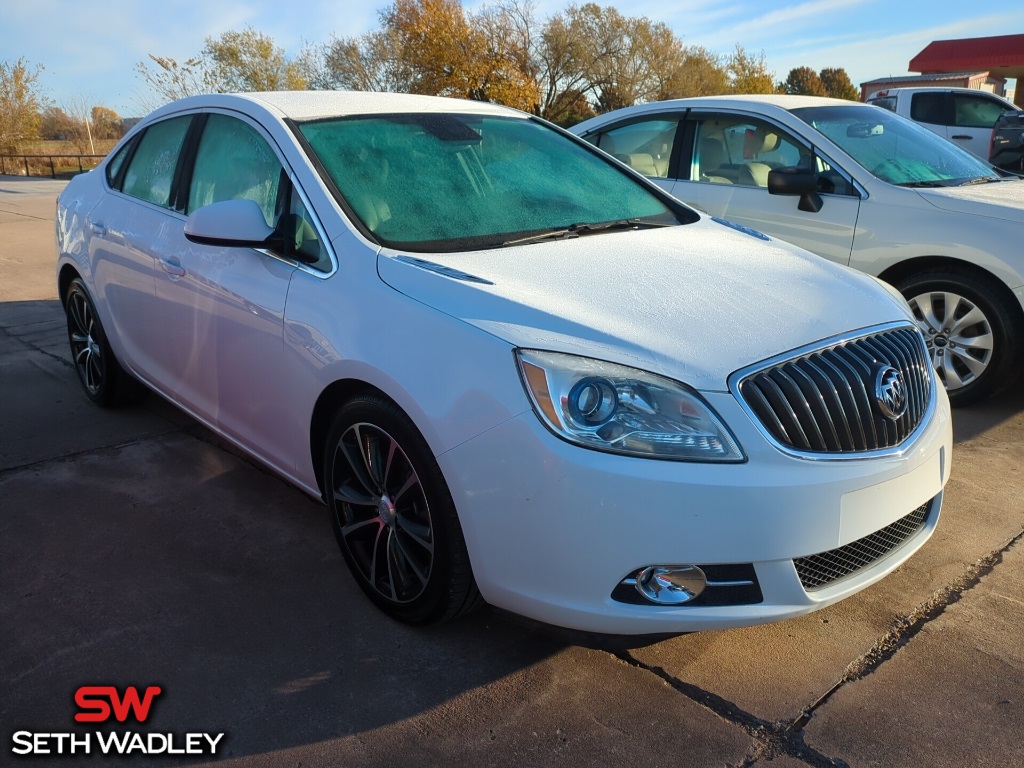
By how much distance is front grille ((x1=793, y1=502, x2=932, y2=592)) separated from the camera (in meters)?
2.31

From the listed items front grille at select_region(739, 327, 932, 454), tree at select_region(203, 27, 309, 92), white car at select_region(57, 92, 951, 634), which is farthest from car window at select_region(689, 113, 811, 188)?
tree at select_region(203, 27, 309, 92)

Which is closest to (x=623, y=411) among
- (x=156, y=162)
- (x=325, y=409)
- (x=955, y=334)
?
(x=325, y=409)

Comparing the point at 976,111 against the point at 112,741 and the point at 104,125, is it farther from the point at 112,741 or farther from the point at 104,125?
the point at 104,125

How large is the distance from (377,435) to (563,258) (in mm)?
835

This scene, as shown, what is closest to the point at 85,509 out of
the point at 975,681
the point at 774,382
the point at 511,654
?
the point at 511,654

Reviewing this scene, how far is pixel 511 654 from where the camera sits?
2.67 metres

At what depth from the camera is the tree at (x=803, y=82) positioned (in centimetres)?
6456

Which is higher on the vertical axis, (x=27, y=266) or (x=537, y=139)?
(x=537, y=139)

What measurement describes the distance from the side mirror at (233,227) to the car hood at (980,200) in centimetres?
357

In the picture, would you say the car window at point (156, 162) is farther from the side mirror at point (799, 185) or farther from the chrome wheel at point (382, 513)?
the side mirror at point (799, 185)

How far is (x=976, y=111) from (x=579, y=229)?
35.9ft

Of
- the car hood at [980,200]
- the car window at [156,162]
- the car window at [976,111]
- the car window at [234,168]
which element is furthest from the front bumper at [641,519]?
the car window at [976,111]

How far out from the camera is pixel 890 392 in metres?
2.46

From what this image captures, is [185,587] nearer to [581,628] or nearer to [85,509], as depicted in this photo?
[85,509]
